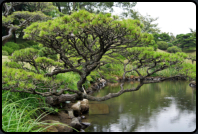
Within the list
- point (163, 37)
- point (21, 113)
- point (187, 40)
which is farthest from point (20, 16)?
point (163, 37)

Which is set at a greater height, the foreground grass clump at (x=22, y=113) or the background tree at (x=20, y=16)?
the background tree at (x=20, y=16)

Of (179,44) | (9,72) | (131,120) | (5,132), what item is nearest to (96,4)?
(131,120)

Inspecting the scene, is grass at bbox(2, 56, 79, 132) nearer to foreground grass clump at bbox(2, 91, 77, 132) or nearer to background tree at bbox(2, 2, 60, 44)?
foreground grass clump at bbox(2, 91, 77, 132)

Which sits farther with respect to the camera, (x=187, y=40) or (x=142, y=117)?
(x=187, y=40)

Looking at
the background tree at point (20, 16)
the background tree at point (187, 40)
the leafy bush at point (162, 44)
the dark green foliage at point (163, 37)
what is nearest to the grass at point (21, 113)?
the background tree at point (20, 16)

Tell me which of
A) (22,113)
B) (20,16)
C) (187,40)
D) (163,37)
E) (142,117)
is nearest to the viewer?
(22,113)

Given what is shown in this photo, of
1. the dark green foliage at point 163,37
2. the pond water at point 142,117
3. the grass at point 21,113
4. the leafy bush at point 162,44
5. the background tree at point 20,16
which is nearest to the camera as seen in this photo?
the grass at point 21,113

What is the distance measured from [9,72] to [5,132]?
0.94 metres

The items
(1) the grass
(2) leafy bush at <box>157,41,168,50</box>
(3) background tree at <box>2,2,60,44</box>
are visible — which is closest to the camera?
(1) the grass

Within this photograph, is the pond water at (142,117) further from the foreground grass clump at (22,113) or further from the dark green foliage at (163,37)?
the dark green foliage at (163,37)

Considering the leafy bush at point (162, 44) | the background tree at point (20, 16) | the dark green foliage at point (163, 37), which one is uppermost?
the background tree at point (20, 16)

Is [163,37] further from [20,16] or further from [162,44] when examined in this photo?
[20,16]

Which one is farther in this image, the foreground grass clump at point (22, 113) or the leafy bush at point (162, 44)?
the leafy bush at point (162, 44)

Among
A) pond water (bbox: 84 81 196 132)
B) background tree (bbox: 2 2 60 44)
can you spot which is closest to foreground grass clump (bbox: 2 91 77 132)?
pond water (bbox: 84 81 196 132)
